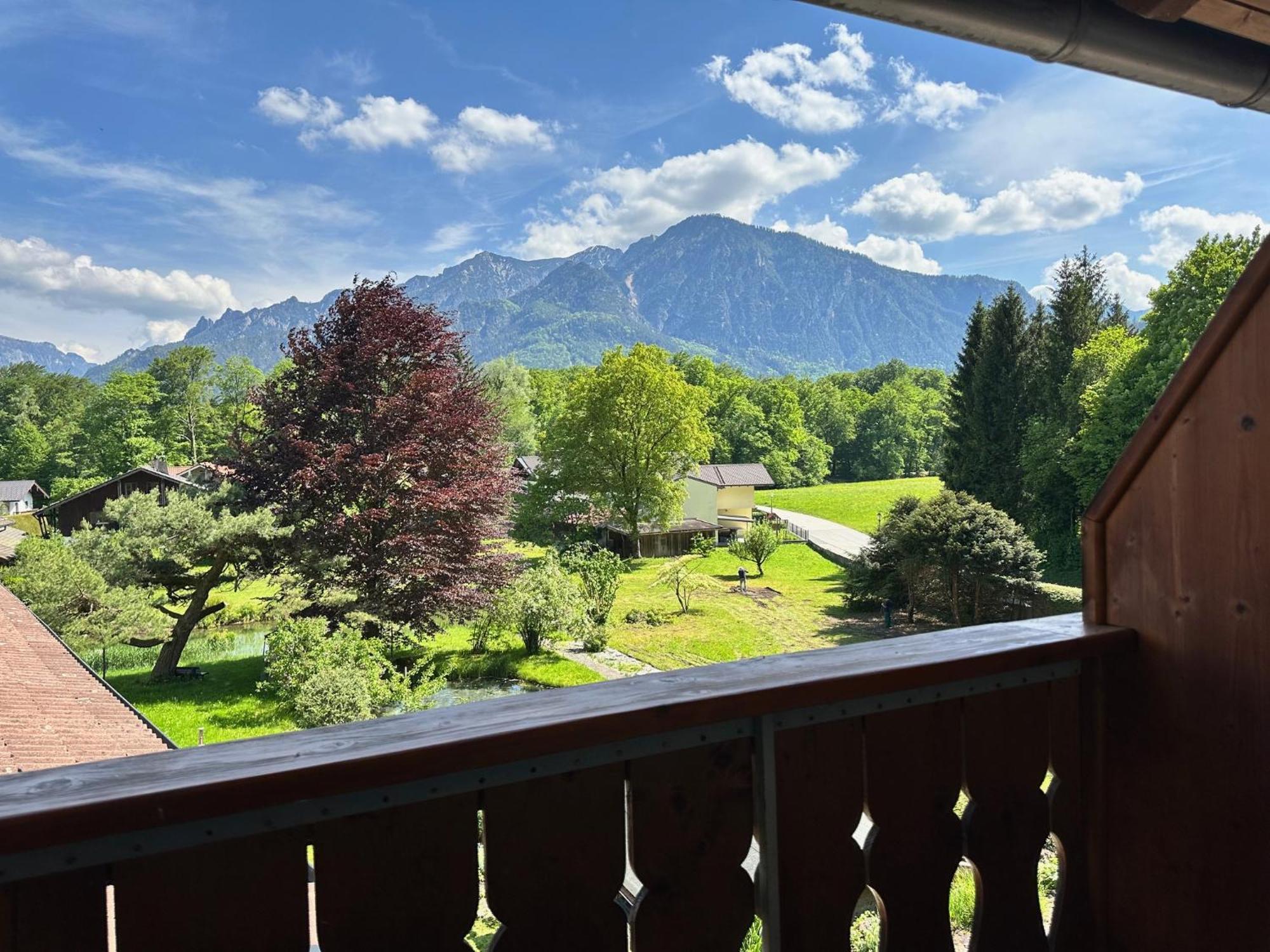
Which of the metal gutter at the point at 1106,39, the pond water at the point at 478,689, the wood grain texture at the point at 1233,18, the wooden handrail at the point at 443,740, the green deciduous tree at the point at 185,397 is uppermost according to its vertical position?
the green deciduous tree at the point at 185,397

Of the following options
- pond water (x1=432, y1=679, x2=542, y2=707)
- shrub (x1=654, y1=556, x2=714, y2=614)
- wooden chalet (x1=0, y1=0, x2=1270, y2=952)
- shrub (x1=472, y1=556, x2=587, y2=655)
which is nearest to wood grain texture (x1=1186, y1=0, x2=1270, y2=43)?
wooden chalet (x1=0, y1=0, x2=1270, y2=952)

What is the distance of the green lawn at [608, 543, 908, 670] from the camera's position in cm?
1234

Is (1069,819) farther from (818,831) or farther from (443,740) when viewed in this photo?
(443,740)

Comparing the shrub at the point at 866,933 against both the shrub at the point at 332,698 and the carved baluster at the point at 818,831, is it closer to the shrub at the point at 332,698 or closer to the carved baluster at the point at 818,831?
the carved baluster at the point at 818,831

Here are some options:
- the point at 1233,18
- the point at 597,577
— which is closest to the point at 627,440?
the point at 597,577

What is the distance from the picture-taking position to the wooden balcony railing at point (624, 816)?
0.49m

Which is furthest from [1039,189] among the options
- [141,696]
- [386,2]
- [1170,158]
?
[141,696]

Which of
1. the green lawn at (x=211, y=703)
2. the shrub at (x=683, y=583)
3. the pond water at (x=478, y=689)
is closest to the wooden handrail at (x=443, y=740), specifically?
the green lawn at (x=211, y=703)

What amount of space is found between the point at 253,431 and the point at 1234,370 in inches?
540

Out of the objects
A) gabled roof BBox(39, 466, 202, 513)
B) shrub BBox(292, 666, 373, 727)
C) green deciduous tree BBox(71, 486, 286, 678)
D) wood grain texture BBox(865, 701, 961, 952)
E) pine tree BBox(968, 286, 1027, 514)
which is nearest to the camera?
wood grain texture BBox(865, 701, 961, 952)

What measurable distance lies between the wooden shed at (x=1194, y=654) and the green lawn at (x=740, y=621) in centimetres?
973

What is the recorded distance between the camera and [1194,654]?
89 centimetres

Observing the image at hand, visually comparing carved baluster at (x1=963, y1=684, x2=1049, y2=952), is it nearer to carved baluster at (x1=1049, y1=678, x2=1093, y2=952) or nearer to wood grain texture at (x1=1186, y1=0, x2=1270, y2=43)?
carved baluster at (x1=1049, y1=678, x2=1093, y2=952)

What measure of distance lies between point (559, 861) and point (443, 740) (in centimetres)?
16
